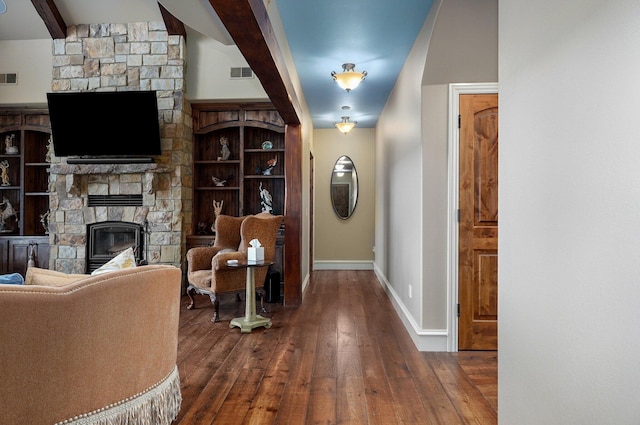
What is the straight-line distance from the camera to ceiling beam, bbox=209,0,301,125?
6.34 ft

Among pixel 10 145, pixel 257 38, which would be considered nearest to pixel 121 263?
pixel 257 38

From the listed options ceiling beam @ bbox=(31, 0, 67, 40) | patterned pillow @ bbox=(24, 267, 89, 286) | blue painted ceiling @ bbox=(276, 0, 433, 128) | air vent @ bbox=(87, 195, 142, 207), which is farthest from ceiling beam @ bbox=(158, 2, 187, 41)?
patterned pillow @ bbox=(24, 267, 89, 286)

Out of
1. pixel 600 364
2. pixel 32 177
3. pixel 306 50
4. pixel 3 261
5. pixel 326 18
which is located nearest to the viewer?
pixel 600 364

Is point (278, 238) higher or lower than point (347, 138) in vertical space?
lower

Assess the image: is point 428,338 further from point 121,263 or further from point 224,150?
point 224,150

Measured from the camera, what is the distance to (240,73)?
16.7ft

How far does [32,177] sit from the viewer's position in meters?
5.73

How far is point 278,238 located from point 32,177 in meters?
3.85

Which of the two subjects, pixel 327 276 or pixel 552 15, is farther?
pixel 327 276

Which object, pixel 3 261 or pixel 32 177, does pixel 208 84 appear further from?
pixel 3 261

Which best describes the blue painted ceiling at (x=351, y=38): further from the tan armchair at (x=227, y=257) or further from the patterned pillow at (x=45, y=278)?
the patterned pillow at (x=45, y=278)

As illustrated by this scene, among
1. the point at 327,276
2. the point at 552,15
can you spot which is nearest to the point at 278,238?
the point at 327,276

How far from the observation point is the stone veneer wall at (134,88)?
16.3 ft

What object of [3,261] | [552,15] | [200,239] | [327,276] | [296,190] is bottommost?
[327,276]
